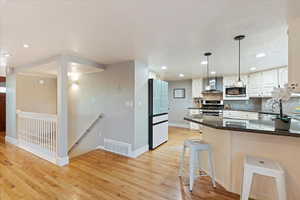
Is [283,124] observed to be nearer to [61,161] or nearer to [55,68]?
[61,161]

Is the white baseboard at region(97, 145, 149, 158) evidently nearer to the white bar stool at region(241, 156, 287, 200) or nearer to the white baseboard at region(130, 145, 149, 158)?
the white baseboard at region(130, 145, 149, 158)

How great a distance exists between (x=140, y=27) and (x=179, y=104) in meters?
5.58

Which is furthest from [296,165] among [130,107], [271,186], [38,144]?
[38,144]

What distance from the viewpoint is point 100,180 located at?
2.35 m

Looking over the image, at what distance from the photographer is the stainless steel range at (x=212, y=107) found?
5578mm

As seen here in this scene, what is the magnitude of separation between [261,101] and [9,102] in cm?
843

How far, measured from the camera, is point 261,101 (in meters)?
5.36

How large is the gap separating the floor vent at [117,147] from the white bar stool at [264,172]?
2.40m

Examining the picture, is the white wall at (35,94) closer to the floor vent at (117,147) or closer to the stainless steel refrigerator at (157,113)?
the floor vent at (117,147)

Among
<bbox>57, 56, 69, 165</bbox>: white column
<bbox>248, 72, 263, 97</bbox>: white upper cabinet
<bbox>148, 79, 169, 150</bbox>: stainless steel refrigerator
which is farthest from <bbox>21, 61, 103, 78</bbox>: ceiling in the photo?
<bbox>248, 72, 263, 97</bbox>: white upper cabinet

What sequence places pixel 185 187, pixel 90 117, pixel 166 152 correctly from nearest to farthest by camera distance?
pixel 185 187 < pixel 166 152 < pixel 90 117

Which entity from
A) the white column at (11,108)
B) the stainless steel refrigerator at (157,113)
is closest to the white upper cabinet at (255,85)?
the stainless steel refrigerator at (157,113)

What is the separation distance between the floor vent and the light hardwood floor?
182 mm

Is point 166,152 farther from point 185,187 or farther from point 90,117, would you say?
point 90,117
